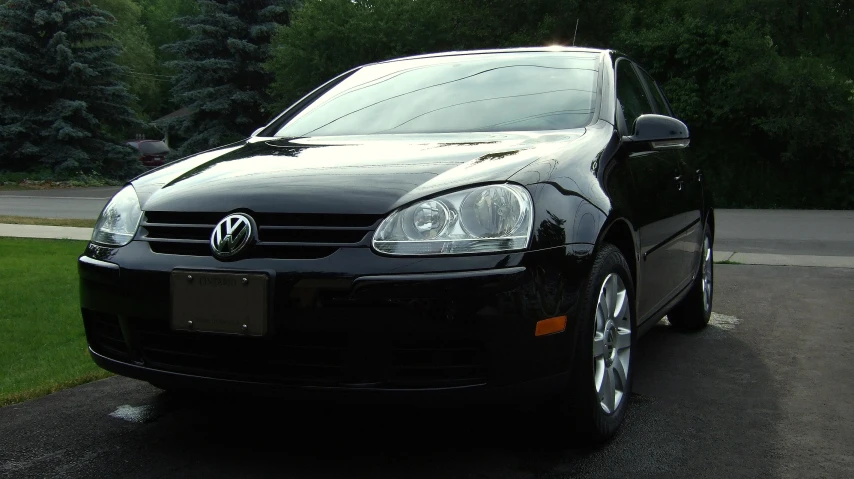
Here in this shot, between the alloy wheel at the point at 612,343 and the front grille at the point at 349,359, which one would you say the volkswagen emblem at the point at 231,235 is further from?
the alloy wheel at the point at 612,343

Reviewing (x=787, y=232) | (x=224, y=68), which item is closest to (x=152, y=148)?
(x=224, y=68)

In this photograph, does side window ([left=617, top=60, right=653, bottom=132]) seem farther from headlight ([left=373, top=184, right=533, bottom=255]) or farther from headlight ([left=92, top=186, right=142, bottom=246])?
headlight ([left=92, top=186, right=142, bottom=246])

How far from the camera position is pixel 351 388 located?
273 cm

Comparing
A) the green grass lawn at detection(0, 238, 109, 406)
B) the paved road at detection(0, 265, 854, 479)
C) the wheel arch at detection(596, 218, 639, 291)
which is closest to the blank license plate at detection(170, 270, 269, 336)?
the paved road at detection(0, 265, 854, 479)

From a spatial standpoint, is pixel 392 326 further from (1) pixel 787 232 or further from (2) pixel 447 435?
(1) pixel 787 232

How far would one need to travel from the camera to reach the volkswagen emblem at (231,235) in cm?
280

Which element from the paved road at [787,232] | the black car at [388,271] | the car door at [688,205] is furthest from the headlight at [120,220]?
the paved road at [787,232]

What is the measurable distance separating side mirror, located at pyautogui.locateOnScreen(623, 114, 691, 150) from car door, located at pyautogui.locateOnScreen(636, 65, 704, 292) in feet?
0.97

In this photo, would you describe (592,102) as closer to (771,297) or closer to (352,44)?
(771,297)

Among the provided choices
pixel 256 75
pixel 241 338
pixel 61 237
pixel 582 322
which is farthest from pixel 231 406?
pixel 256 75

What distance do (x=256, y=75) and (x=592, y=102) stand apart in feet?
92.1

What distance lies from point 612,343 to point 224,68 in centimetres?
2806

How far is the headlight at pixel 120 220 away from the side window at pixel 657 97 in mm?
3106

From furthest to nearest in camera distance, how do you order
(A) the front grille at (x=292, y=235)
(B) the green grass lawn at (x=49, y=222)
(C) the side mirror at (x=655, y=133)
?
(B) the green grass lawn at (x=49, y=222) → (C) the side mirror at (x=655, y=133) → (A) the front grille at (x=292, y=235)
